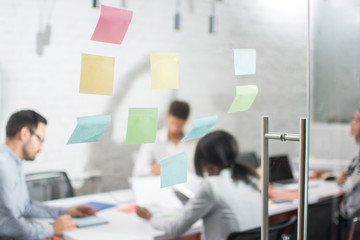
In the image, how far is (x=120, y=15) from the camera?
0.80 meters

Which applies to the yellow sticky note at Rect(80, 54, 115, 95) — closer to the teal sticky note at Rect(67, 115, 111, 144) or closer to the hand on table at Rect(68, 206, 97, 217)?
the teal sticky note at Rect(67, 115, 111, 144)

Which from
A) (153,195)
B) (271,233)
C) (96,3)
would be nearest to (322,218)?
(271,233)

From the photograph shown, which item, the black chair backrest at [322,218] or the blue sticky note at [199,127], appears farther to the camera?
the black chair backrest at [322,218]

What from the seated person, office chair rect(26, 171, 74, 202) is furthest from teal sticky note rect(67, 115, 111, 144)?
office chair rect(26, 171, 74, 202)

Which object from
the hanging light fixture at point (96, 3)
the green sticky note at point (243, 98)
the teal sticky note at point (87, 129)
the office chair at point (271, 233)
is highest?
the hanging light fixture at point (96, 3)

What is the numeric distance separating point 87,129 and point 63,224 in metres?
0.93

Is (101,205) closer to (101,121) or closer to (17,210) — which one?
(17,210)

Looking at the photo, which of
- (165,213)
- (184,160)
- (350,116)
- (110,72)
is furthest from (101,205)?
(350,116)

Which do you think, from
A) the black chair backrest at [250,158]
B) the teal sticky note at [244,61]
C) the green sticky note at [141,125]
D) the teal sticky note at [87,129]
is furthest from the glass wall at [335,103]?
the teal sticky note at [87,129]

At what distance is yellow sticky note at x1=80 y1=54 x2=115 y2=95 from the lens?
777 mm

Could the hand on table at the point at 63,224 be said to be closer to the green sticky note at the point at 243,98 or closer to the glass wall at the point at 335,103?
the green sticky note at the point at 243,98

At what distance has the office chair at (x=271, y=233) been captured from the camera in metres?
1.20

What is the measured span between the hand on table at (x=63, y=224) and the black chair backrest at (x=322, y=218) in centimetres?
111

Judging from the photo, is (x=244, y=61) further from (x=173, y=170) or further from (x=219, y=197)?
(x=219, y=197)
